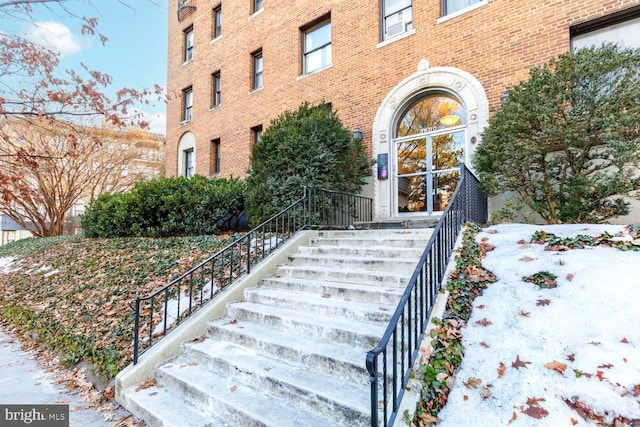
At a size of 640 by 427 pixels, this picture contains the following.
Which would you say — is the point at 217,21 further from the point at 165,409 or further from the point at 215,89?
the point at 165,409

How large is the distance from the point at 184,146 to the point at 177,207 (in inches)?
311

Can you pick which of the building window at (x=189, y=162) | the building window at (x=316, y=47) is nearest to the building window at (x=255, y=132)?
the building window at (x=316, y=47)

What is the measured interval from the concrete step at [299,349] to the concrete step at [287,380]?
5 cm

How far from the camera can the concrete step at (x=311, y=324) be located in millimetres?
3338

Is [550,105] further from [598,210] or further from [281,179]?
[281,179]

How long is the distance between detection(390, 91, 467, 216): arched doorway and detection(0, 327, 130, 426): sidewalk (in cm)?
712

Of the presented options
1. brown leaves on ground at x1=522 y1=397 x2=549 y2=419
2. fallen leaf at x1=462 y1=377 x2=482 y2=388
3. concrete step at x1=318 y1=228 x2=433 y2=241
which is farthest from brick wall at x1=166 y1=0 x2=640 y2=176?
brown leaves on ground at x1=522 y1=397 x2=549 y2=419

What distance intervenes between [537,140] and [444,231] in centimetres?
253

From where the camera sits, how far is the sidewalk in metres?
3.43

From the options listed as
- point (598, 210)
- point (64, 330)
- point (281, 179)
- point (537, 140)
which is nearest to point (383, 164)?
point (281, 179)

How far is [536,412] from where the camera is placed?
7.57 ft

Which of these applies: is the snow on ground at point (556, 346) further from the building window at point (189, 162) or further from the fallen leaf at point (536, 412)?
the building window at point (189, 162)

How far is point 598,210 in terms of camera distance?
5184 millimetres

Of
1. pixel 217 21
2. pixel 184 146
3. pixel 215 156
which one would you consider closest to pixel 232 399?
pixel 215 156
